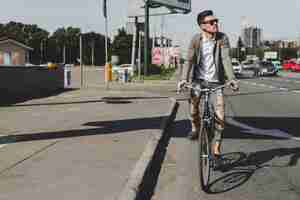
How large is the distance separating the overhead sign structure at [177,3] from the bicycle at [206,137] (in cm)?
5062

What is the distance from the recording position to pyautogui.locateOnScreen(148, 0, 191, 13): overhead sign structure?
58.9 metres

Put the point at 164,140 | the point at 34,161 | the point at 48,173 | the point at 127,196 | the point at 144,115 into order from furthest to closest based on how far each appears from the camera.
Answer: the point at 144,115
the point at 164,140
the point at 34,161
the point at 48,173
the point at 127,196

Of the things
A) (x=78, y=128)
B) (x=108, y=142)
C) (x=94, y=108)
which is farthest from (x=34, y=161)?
(x=94, y=108)

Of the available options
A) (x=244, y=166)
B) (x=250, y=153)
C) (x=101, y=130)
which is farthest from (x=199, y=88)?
(x=101, y=130)

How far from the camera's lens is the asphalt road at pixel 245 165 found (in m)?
6.23

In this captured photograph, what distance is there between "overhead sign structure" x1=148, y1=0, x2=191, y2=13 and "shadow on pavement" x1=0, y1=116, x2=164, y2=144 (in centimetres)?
4486

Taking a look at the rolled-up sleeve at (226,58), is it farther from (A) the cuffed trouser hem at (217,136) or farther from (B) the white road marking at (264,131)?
(B) the white road marking at (264,131)

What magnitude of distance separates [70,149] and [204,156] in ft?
9.34

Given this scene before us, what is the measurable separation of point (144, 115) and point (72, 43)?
132 meters

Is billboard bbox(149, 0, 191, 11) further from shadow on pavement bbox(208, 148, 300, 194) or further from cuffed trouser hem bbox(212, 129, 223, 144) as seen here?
cuffed trouser hem bbox(212, 129, 223, 144)

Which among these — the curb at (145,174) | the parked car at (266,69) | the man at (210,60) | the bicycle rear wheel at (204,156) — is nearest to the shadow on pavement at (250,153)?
the bicycle rear wheel at (204,156)

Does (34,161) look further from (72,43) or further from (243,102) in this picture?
(72,43)

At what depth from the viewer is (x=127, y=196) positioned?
18.2 ft

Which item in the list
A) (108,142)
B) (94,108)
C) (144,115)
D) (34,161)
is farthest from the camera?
(94,108)
